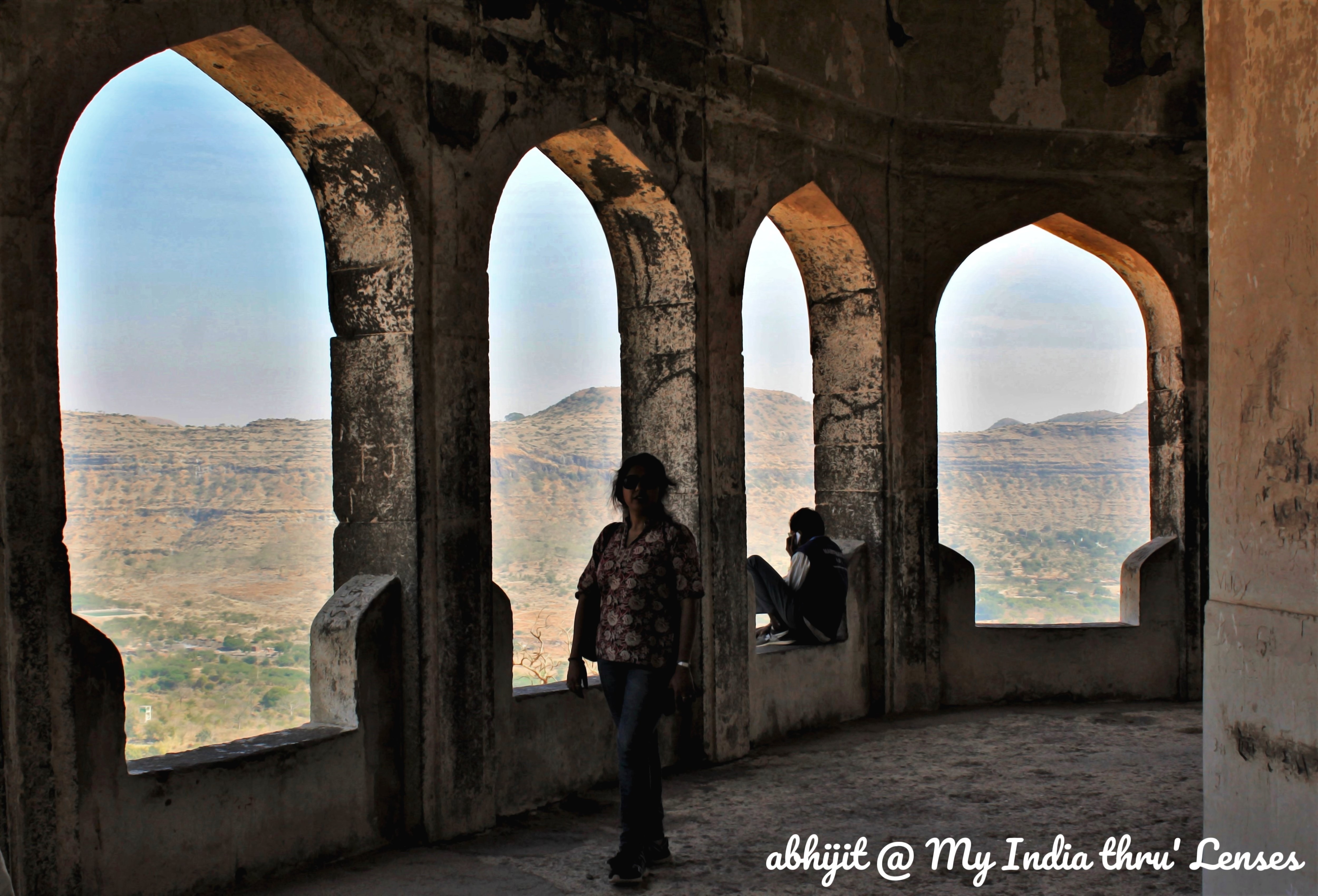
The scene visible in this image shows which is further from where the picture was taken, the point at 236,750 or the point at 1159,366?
the point at 1159,366

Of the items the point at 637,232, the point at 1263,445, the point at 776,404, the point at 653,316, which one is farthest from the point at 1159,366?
the point at 776,404

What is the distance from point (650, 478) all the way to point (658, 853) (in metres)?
1.48

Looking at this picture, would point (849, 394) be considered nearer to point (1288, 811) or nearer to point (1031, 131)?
point (1031, 131)

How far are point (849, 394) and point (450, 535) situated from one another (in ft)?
11.5

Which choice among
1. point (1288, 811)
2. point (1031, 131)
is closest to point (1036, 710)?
point (1031, 131)

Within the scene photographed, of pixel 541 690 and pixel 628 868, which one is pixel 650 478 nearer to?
pixel 628 868

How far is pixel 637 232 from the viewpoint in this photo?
20.1 ft

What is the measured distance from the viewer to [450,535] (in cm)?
484

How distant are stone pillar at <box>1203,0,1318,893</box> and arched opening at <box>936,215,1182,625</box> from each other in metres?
20.8

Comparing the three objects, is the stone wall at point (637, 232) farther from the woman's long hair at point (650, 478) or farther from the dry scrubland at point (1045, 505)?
the dry scrubland at point (1045, 505)

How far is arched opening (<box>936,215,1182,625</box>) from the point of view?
2567 cm

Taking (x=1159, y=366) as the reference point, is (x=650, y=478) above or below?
below

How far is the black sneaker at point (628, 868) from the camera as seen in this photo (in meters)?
4.13

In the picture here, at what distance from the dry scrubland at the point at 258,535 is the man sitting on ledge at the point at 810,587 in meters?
0.57
